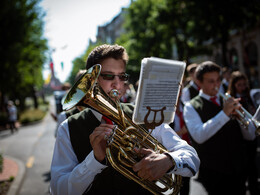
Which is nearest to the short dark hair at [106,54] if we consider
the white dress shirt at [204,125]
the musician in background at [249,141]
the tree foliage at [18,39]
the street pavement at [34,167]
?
the white dress shirt at [204,125]

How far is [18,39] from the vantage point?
1869 cm

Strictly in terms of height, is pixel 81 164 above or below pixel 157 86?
below

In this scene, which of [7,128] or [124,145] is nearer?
[124,145]

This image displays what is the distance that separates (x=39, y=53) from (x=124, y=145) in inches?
906

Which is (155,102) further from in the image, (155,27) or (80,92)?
(155,27)

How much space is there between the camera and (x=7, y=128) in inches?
750

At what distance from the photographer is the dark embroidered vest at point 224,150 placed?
2.93m

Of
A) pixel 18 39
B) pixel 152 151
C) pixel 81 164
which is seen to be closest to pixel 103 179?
pixel 81 164

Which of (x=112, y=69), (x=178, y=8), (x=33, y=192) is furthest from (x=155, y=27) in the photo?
(x=112, y=69)

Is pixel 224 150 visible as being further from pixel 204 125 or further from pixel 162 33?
pixel 162 33

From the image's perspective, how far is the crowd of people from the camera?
1.59 meters

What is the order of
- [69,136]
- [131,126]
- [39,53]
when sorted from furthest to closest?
[39,53] → [69,136] → [131,126]

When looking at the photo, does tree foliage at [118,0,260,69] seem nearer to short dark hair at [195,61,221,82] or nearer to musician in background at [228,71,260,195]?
musician in background at [228,71,260,195]

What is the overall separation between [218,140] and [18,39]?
61.6 feet
